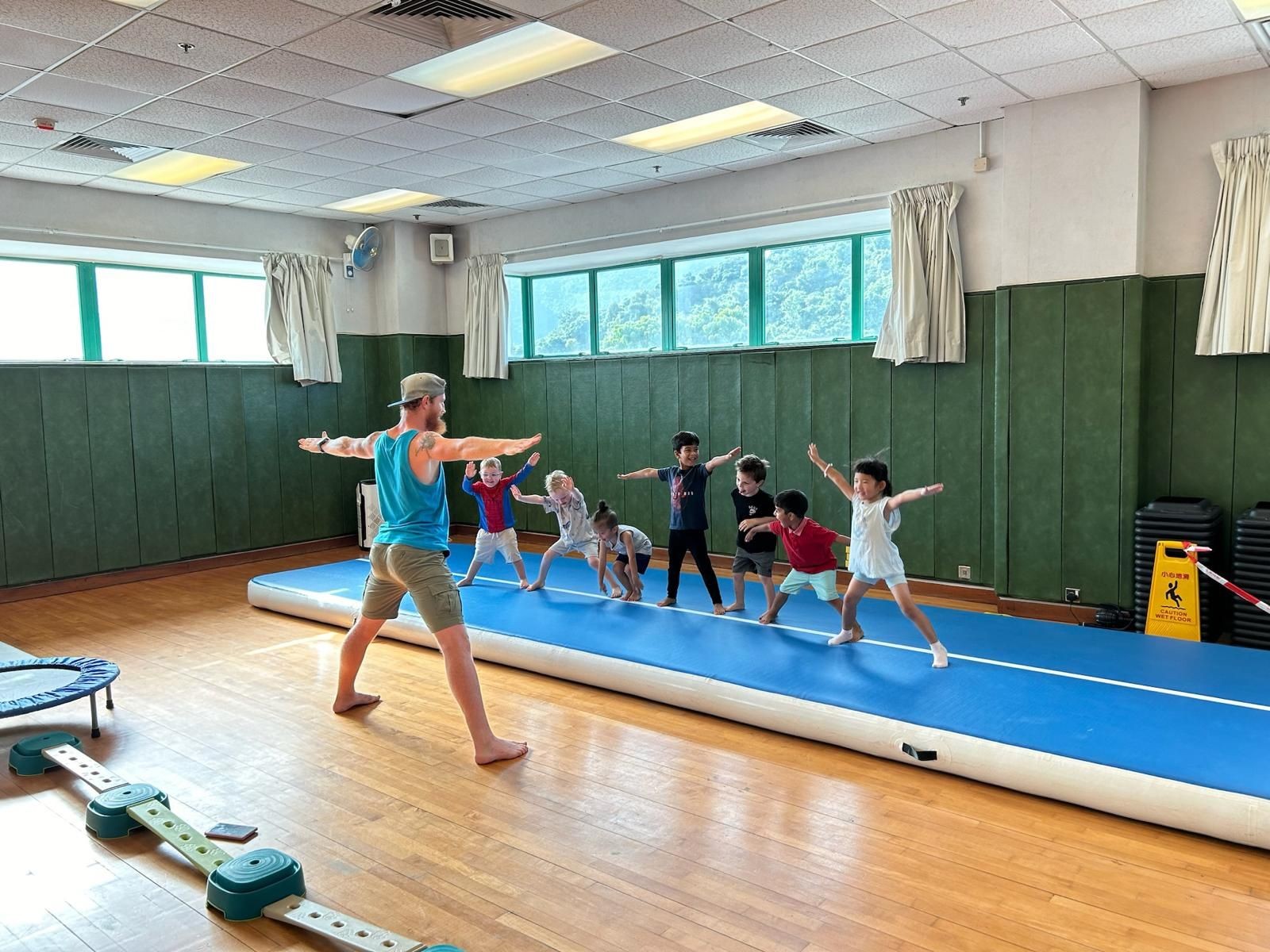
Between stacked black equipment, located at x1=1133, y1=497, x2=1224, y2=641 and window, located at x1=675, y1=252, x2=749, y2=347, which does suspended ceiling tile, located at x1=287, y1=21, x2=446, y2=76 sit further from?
stacked black equipment, located at x1=1133, y1=497, x2=1224, y2=641

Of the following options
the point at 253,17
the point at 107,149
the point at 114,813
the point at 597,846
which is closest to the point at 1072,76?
the point at 253,17

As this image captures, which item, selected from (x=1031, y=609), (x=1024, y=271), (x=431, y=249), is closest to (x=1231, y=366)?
(x=1024, y=271)

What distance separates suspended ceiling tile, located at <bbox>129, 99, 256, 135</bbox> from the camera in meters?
5.71

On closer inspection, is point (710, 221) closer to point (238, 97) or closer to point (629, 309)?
point (629, 309)

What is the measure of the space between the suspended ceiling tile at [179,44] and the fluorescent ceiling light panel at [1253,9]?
4902 millimetres

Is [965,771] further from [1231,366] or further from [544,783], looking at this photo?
[1231,366]

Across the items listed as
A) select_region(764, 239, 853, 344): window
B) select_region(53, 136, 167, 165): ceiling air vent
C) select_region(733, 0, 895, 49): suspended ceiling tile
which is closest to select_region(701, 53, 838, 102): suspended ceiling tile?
select_region(733, 0, 895, 49): suspended ceiling tile

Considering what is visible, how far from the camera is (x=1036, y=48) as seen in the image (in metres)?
5.04

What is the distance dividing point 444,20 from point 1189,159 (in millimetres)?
4497

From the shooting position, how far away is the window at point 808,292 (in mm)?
7477

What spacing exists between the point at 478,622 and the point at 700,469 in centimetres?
174

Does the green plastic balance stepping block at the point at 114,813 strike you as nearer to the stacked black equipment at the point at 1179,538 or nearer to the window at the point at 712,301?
the stacked black equipment at the point at 1179,538

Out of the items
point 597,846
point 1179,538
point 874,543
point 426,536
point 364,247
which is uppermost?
point 364,247

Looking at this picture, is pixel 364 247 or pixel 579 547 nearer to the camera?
pixel 579 547
